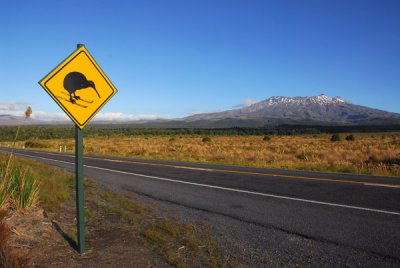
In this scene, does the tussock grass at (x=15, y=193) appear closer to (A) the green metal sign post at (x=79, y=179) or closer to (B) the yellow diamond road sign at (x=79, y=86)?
(A) the green metal sign post at (x=79, y=179)

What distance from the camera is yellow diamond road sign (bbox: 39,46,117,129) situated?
4.43 meters

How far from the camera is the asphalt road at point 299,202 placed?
5805 mm

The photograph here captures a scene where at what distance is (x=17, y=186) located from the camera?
6.50 m

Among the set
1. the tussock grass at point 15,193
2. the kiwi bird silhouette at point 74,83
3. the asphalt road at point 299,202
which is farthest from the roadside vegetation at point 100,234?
the kiwi bird silhouette at point 74,83

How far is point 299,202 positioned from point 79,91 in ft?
18.8

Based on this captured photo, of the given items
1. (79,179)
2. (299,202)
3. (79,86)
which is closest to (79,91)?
(79,86)

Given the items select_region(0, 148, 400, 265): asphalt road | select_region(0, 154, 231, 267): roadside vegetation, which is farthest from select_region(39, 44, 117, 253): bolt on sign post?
select_region(0, 148, 400, 265): asphalt road

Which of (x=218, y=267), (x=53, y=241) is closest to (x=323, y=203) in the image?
(x=218, y=267)

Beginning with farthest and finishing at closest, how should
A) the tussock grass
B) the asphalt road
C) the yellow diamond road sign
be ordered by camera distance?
the tussock grass → the asphalt road → the yellow diamond road sign

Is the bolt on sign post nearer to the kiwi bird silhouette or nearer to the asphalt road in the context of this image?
the kiwi bird silhouette

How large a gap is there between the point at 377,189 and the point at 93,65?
331 inches

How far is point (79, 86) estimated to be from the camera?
4.59 m

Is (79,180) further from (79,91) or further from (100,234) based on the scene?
(100,234)

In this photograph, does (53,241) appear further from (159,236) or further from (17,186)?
(17,186)
